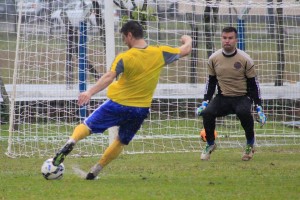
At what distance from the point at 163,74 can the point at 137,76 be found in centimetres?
674

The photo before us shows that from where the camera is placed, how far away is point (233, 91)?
41.4ft

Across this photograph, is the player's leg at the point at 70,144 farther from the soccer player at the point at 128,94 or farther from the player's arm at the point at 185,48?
the player's arm at the point at 185,48

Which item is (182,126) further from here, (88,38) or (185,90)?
(88,38)

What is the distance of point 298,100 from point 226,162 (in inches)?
199

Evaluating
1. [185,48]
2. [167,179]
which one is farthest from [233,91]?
[167,179]

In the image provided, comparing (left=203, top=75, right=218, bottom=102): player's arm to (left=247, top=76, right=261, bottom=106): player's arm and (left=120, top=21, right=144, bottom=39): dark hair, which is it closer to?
(left=247, top=76, right=261, bottom=106): player's arm

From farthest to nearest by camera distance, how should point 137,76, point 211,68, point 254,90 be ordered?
point 211,68
point 254,90
point 137,76

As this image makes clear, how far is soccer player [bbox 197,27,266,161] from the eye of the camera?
12.5 meters

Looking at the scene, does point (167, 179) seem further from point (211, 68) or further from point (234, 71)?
point (211, 68)

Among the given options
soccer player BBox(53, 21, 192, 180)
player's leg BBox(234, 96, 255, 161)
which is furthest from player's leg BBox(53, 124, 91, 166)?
player's leg BBox(234, 96, 255, 161)

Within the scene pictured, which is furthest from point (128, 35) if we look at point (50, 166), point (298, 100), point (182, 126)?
point (298, 100)

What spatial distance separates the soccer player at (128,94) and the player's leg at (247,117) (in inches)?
100

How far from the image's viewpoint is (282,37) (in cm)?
1627

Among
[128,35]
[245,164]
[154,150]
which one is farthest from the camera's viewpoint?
[154,150]
